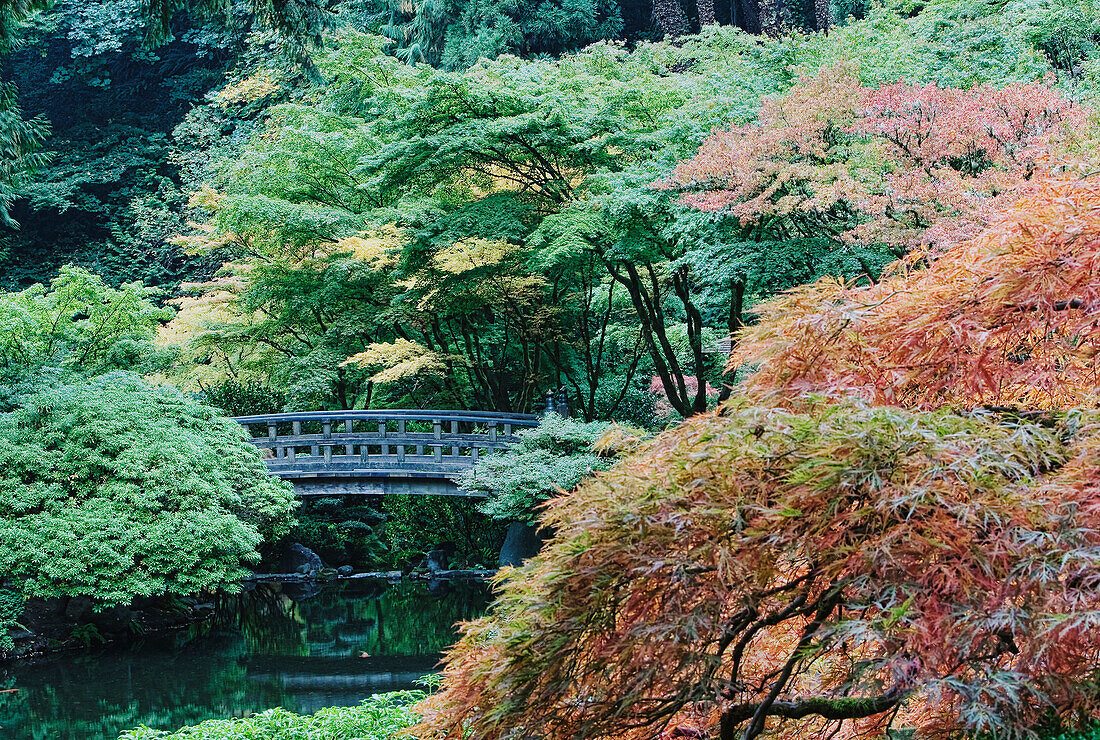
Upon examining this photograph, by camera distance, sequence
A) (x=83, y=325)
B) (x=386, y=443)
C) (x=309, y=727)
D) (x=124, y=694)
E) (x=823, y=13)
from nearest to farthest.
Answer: (x=309, y=727) → (x=124, y=694) → (x=386, y=443) → (x=83, y=325) → (x=823, y=13)

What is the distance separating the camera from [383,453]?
46.4 ft

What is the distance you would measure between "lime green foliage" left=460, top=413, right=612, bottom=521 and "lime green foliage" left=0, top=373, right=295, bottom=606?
2737 mm

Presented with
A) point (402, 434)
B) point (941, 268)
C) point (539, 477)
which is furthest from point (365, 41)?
point (941, 268)

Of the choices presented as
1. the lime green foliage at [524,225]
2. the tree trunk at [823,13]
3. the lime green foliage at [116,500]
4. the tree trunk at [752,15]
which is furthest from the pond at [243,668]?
the tree trunk at [752,15]

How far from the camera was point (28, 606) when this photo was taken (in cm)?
1058

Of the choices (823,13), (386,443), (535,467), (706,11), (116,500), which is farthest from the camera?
(706,11)

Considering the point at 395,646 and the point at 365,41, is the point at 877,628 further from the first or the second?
the point at 365,41

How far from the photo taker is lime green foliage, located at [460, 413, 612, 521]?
11.6 meters

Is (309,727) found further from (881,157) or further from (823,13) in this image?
(823,13)

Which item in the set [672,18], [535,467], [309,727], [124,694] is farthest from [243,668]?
[672,18]

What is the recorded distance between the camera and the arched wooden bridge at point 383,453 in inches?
Result: 537

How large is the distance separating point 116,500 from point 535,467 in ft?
15.8

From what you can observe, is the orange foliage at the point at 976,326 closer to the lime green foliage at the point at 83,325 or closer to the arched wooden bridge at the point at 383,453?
the arched wooden bridge at the point at 383,453

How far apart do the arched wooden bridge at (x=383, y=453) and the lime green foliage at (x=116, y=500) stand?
1710mm
